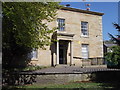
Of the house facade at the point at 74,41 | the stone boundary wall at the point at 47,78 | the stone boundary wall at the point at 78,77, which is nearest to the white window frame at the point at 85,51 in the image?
the house facade at the point at 74,41

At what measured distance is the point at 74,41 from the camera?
78.0 ft

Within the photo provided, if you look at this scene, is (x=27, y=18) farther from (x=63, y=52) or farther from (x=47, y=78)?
(x=63, y=52)

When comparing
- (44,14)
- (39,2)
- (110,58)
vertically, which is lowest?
(110,58)

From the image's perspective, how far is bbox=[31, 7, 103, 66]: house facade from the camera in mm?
21891

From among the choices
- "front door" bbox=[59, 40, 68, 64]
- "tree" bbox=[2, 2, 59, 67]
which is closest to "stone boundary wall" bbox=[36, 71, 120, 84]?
"tree" bbox=[2, 2, 59, 67]

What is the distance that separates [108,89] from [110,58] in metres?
1.71

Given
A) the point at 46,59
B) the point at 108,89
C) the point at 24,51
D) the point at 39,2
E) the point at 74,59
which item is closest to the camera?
the point at 108,89

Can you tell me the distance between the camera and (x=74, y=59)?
23672 mm

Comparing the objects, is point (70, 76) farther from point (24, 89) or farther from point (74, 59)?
point (74, 59)

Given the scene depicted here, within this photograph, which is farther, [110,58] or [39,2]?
[39,2]

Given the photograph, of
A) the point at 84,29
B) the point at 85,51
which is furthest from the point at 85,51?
the point at 84,29

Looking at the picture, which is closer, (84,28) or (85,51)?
(85,51)

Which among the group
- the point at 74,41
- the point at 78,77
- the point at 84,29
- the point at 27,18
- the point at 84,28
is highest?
the point at 84,28

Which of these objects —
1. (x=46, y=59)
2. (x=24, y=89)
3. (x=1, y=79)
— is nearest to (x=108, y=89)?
(x=24, y=89)
